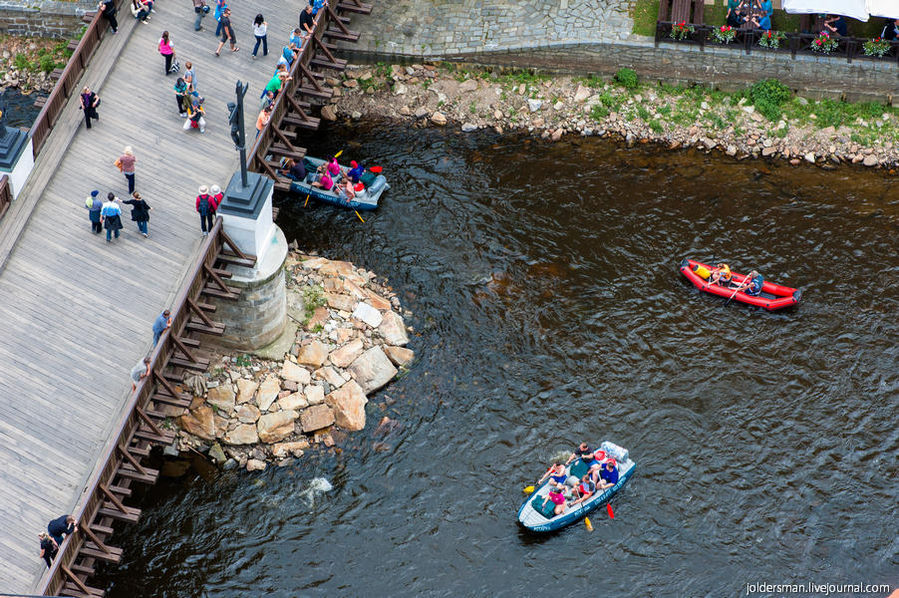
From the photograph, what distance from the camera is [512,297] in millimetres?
39969

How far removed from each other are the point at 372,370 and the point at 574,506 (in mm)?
8023

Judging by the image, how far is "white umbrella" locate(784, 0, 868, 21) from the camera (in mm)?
43906

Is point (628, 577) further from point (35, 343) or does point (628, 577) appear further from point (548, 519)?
point (35, 343)

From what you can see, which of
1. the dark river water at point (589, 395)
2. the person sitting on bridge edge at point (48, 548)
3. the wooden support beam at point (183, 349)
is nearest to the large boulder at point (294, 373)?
the dark river water at point (589, 395)

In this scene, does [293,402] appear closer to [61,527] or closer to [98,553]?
[98,553]

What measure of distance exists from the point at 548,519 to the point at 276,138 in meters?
15.5

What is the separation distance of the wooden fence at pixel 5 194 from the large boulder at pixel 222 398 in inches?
321

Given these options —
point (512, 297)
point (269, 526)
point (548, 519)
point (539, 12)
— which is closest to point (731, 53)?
point (539, 12)

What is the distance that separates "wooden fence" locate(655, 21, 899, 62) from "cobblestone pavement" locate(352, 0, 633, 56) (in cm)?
193

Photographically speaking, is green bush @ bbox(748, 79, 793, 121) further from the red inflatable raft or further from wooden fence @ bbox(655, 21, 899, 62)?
the red inflatable raft

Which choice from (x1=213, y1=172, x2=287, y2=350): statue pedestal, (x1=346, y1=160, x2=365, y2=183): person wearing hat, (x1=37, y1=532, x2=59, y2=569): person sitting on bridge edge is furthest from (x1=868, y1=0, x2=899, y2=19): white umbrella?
(x1=37, y1=532, x2=59, y2=569): person sitting on bridge edge

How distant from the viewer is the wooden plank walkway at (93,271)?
29.3 meters

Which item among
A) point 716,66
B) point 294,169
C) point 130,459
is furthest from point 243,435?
point 716,66

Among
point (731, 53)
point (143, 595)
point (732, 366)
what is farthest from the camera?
point (731, 53)
